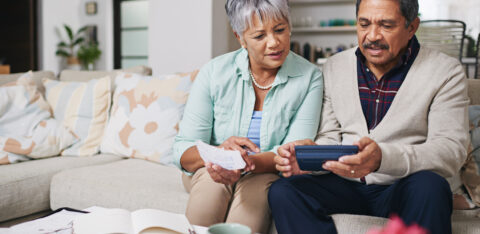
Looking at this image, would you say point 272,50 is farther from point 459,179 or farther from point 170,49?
point 170,49

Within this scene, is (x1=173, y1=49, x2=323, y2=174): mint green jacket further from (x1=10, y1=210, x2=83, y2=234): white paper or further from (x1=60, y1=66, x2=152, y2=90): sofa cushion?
(x1=60, y1=66, x2=152, y2=90): sofa cushion

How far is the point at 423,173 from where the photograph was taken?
111 centimetres

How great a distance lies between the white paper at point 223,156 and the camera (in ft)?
3.59

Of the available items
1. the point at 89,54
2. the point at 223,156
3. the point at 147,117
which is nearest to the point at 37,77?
the point at 147,117

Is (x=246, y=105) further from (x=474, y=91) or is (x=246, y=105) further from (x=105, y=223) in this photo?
(x=474, y=91)

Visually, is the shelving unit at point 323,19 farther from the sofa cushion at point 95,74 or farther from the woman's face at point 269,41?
the woman's face at point 269,41

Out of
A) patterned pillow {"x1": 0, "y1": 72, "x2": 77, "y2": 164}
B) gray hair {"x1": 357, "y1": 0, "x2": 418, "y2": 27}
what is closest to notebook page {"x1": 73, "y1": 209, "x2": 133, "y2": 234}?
gray hair {"x1": 357, "y1": 0, "x2": 418, "y2": 27}

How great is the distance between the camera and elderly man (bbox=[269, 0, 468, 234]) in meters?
1.09

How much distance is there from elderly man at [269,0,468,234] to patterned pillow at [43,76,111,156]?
133 centimetres

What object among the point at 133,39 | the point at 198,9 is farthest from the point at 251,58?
the point at 133,39

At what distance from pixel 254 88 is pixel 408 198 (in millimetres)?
666

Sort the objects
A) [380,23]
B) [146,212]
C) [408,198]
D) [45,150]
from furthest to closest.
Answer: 1. [45,150]
2. [380,23]
3. [408,198]
4. [146,212]

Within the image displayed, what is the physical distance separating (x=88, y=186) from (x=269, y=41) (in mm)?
987

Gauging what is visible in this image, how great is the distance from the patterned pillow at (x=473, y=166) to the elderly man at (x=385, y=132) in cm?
24
